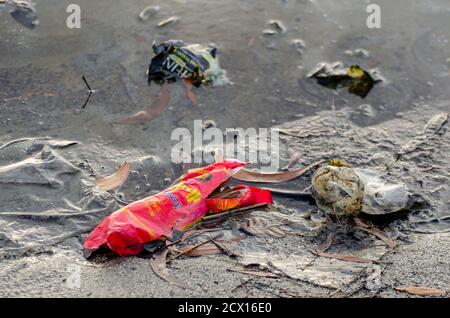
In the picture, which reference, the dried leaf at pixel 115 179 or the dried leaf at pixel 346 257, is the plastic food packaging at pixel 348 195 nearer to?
the dried leaf at pixel 346 257

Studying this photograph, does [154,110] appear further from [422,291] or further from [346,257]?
[422,291]

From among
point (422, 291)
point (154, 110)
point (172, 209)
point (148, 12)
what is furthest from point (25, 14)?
point (422, 291)

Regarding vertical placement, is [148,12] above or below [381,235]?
above

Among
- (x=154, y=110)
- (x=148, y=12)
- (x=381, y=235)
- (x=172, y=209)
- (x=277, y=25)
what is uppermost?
(x=148, y=12)

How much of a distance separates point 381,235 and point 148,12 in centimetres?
322

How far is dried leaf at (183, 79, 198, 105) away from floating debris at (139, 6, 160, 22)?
101 centimetres

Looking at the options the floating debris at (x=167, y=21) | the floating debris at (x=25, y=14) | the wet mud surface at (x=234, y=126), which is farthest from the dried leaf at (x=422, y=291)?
the floating debris at (x=25, y=14)

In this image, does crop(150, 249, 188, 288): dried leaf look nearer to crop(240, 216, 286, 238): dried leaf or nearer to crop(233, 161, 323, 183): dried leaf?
crop(240, 216, 286, 238): dried leaf

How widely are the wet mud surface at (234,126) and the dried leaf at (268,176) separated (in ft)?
0.30

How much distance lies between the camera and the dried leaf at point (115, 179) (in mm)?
4035

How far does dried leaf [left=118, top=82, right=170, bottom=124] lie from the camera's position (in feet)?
15.5

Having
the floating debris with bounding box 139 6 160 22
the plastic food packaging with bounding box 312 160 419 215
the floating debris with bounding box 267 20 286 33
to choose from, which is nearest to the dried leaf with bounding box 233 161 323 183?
the plastic food packaging with bounding box 312 160 419 215

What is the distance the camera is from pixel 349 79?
521cm
